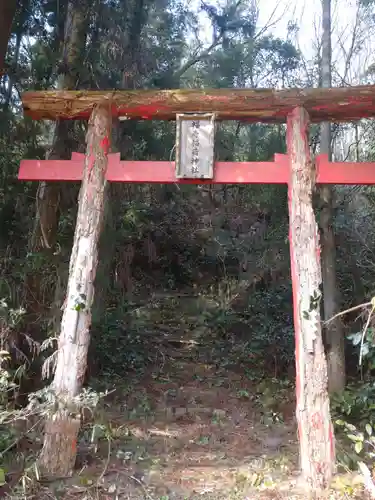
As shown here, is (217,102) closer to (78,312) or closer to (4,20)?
(4,20)

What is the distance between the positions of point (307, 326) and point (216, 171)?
6.15 ft

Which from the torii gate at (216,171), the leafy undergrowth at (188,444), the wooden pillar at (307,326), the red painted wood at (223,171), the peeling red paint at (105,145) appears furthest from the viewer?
the peeling red paint at (105,145)

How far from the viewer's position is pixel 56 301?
580 cm

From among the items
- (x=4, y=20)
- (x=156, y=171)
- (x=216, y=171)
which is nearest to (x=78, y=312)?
(x=156, y=171)

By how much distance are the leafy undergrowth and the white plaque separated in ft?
8.79

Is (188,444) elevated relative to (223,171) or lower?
lower

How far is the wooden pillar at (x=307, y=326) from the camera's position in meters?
4.05

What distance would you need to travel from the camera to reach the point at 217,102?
493cm

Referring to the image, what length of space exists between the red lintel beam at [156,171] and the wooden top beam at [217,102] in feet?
1.89

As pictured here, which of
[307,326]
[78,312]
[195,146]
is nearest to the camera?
[307,326]

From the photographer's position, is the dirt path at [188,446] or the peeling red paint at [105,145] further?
the peeling red paint at [105,145]

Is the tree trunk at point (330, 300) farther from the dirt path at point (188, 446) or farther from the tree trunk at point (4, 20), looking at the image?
the tree trunk at point (4, 20)

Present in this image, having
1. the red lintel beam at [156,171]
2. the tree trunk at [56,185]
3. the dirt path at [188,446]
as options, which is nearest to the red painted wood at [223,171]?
the red lintel beam at [156,171]

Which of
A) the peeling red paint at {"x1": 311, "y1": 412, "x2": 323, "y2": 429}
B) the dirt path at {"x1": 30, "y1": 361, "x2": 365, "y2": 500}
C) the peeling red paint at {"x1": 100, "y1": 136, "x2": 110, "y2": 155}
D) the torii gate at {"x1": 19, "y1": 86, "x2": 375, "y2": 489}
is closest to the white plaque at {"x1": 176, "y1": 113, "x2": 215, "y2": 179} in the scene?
the torii gate at {"x1": 19, "y1": 86, "x2": 375, "y2": 489}
